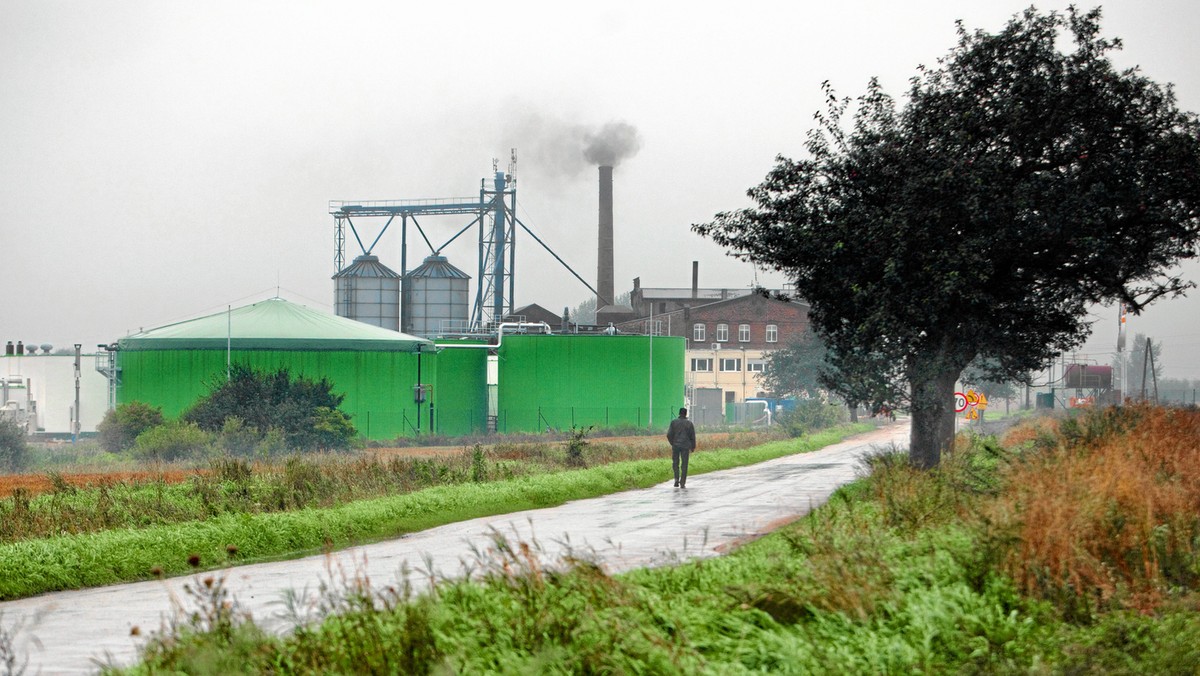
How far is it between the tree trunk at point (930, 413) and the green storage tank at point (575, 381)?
154 ft

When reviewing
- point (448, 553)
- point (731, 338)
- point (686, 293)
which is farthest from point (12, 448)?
point (686, 293)

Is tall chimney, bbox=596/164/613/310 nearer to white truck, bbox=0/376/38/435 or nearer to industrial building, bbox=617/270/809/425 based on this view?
→ industrial building, bbox=617/270/809/425

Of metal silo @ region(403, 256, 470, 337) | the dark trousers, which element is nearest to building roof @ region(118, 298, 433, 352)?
metal silo @ region(403, 256, 470, 337)

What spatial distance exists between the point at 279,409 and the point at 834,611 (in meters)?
44.7

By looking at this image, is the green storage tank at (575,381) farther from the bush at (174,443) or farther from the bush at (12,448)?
the bush at (12,448)

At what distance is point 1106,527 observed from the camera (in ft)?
35.4

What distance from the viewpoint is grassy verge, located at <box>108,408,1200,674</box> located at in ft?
23.0

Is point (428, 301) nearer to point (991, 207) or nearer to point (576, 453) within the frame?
point (576, 453)

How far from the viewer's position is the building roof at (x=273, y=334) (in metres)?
57.3

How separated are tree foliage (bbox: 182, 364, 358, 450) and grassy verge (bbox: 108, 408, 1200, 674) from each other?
4075cm

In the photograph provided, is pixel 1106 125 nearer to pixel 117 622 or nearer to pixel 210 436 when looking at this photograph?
pixel 117 622

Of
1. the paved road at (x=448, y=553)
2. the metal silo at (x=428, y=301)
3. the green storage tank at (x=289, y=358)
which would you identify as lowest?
the paved road at (x=448, y=553)

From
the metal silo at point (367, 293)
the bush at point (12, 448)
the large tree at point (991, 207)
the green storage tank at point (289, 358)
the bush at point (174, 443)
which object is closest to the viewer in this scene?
the large tree at point (991, 207)

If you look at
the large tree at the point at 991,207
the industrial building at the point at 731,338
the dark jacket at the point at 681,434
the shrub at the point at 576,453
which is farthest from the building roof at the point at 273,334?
the industrial building at the point at 731,338
